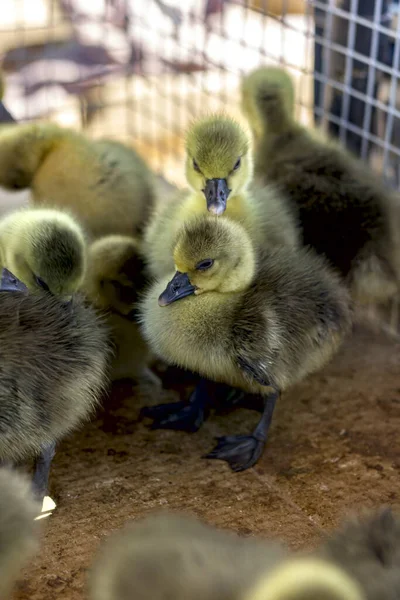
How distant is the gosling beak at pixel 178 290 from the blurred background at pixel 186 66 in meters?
0.85

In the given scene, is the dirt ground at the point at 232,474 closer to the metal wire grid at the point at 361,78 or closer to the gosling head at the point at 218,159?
the gosling head at the point at 218,159

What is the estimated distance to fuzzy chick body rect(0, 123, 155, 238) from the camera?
8.02ft

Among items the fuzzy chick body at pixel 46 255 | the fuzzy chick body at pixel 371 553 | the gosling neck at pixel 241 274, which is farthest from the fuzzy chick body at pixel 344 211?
the fuzzy chick body at pixel 371 553

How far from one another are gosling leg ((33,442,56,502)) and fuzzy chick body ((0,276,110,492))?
0.06 ft

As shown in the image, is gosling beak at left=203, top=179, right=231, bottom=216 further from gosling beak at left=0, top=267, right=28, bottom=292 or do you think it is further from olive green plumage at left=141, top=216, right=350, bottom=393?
gosling beak at left=0, top=267, right=28, bottom=292

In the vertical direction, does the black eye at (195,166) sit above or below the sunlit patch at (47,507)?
above

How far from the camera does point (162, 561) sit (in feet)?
3.74

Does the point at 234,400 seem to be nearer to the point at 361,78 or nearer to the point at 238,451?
the point at 238,451

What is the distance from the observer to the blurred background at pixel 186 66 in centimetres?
256

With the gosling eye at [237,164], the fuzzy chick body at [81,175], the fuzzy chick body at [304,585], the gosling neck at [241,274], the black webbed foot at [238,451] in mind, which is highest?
the fuzzy chick body at [304,585]

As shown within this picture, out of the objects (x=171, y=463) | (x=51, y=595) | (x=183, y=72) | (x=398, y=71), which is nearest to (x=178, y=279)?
(x=171, y=463)

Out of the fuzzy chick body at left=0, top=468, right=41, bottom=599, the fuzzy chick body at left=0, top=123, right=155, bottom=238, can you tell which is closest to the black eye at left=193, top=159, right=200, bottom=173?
the fuzzy chick body at left=0, top=123, right=155, bottom=238

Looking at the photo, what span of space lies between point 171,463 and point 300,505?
12.0 inches

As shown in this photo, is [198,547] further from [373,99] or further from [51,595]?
[373,99]
